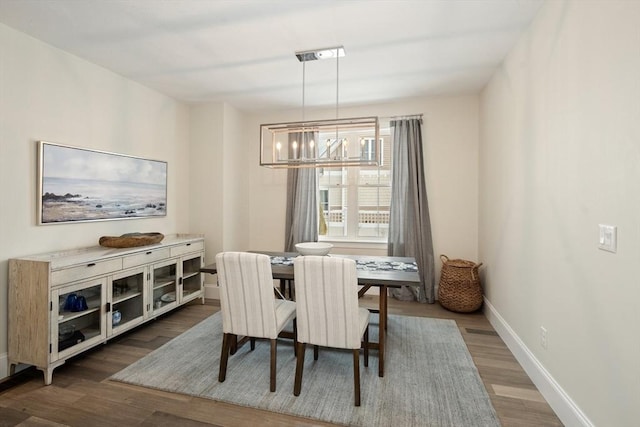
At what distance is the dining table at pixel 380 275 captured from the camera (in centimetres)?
218

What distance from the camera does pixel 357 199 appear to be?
14.5 ft

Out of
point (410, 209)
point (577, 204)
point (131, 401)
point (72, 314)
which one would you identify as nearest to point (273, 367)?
point (131, 401)

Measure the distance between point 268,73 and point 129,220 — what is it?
2230 millimetres

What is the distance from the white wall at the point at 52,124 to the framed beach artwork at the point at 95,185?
0.07 m

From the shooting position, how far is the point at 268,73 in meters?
3.23

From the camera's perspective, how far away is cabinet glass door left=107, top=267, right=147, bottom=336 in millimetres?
2720

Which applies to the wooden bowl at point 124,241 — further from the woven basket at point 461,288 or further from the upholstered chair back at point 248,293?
the woven basket at point 461,288

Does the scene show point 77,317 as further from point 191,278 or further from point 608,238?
point 608,238

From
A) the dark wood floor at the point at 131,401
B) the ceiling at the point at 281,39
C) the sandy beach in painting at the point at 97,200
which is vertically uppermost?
the ceiling at the point at 281,39

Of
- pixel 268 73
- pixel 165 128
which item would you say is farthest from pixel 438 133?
pixel 165 128

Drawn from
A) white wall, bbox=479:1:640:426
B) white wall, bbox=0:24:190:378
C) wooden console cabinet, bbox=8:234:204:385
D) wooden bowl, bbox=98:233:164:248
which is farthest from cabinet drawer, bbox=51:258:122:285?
white wall, bbox=479:1:640:426

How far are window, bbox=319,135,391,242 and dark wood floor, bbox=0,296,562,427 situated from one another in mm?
2055

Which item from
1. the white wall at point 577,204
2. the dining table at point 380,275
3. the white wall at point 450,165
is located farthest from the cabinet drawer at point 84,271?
the white wall at point 577,204

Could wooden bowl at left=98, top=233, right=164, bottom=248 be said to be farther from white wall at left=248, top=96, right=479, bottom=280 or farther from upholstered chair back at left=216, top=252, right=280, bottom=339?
white wall at left=248, top=96, right=479, bottom=280
